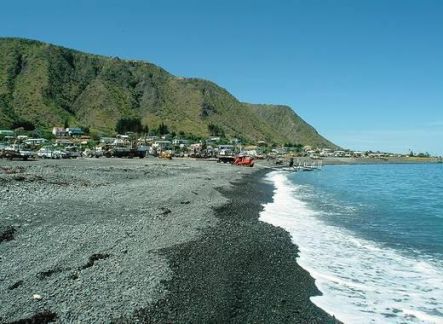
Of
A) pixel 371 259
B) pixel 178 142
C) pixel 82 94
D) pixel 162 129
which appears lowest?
pixel 178 142

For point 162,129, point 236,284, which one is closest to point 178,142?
point 162,129

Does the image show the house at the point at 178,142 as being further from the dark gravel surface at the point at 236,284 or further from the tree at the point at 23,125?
the dark gravel surface at the point at 236,284

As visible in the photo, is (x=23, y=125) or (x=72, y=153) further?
(x=23, y=125)

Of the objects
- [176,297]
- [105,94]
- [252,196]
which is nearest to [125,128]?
[105,94]

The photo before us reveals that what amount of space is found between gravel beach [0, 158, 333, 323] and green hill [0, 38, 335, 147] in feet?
411

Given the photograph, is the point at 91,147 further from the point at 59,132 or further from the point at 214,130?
the point at 214,130

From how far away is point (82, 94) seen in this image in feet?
556

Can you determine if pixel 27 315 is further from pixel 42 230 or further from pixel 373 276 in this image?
pixel 373 276

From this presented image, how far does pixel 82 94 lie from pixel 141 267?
553 ft

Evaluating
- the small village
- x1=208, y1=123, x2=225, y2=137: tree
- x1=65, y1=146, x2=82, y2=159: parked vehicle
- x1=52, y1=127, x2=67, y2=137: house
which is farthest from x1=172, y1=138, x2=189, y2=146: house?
x1=65, y1=146, x2=82, y2=159: parked vehicle

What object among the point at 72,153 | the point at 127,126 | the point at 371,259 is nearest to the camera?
the point at 371,259

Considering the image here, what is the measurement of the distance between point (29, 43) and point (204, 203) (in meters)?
172

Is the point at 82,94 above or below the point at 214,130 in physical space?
above

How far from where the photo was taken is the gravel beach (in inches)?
333
